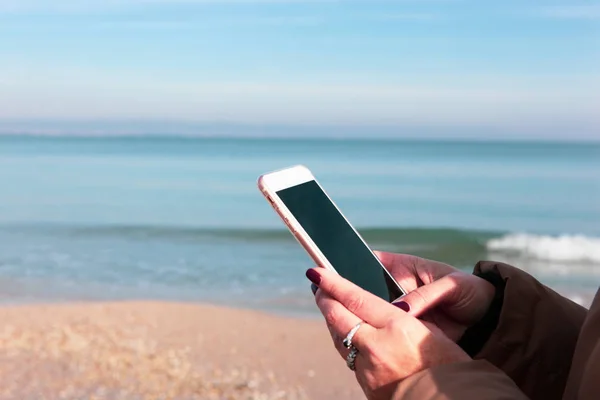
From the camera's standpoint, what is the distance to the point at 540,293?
1.68 meters

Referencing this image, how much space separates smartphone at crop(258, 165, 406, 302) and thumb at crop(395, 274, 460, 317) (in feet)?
0.22

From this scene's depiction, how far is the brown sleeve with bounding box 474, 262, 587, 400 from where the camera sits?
1.65 metres

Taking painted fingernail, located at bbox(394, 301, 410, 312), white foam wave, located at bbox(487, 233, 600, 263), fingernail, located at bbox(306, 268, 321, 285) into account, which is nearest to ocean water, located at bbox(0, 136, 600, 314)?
white foam wave, located at bbox(487, 233, 600, 263)

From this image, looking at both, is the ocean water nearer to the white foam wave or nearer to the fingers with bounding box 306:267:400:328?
the white foam wave

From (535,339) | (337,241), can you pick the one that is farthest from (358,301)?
(535,339)

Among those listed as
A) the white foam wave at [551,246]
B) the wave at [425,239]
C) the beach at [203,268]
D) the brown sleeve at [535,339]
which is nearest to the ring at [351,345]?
the brown sleeve at [535,339]

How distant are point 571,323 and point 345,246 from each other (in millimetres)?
547

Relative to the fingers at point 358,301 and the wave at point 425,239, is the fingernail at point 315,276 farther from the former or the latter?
the wave at point 425,239

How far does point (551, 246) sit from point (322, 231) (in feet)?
35.2

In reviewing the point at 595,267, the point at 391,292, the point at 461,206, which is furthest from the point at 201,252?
the point at 391,292

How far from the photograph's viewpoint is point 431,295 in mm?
1748

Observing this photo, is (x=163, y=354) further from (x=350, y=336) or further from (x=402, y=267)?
(x=350, y=336)

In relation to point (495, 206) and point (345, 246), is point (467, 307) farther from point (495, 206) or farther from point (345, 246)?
point (495, 206)

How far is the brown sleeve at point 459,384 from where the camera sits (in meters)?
1.21
